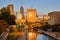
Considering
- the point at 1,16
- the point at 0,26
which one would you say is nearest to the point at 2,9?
the point at 1,16

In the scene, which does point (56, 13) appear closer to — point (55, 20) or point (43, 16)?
point (55, 20)

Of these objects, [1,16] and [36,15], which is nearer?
[1,16]

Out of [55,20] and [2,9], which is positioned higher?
[2,9]

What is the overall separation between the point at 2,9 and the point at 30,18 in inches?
436

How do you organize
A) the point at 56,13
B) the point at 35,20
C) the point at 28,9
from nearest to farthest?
the point at 56,13
the point at 35,20
the point at 28,9

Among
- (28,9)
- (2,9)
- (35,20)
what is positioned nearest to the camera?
(2,9)

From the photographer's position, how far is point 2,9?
27.2 metres

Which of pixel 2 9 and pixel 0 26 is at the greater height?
pixel 2 9

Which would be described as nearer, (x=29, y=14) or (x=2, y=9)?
(x=2, y=9)

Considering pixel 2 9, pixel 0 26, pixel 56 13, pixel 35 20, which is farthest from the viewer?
pixel 35 20

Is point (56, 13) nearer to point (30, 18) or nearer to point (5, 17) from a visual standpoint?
point (5, 17)

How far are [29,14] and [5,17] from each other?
1522cm

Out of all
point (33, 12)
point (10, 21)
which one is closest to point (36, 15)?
point (33, 12)

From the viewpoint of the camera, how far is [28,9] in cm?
3884
